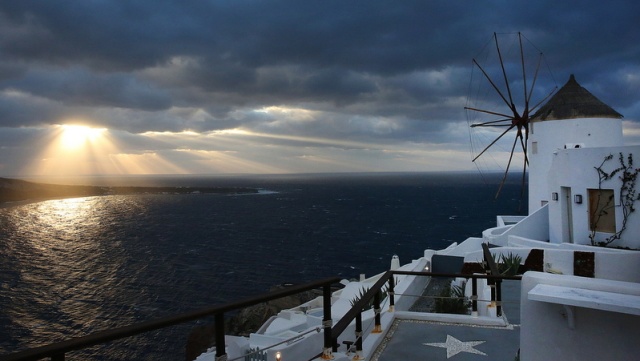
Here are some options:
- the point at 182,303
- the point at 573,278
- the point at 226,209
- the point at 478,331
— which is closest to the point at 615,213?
the point at 478,331

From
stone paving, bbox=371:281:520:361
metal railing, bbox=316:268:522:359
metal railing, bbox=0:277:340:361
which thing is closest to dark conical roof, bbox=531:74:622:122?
metal railing, bbox=316:268:522:359

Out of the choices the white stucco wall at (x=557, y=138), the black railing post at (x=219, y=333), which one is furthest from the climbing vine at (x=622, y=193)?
the black railing post at (x=219, y=333)

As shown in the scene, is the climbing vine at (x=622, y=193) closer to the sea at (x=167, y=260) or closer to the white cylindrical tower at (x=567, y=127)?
the white cylindrical tower at (x=567, y=127)

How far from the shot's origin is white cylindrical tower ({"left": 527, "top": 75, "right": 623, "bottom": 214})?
25172 millimetres

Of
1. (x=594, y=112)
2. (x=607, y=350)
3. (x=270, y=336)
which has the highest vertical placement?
(x=594, y=112)

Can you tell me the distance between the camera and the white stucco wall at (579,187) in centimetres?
1789

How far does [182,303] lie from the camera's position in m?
38.6

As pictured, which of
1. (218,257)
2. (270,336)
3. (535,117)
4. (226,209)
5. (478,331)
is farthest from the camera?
(226,209)

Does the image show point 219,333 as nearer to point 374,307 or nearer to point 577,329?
point 577,329

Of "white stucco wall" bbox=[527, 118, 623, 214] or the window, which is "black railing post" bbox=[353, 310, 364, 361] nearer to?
the window

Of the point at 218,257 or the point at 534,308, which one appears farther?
the point at 218,257

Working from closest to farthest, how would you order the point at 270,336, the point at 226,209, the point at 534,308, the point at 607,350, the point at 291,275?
the point at 607,350 < the point at 534,308 < the point at 270,336 < the point at 291,275 < the point at 226,209

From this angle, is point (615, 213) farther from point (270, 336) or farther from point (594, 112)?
point (270, 336)

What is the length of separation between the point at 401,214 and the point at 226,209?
167 ft
